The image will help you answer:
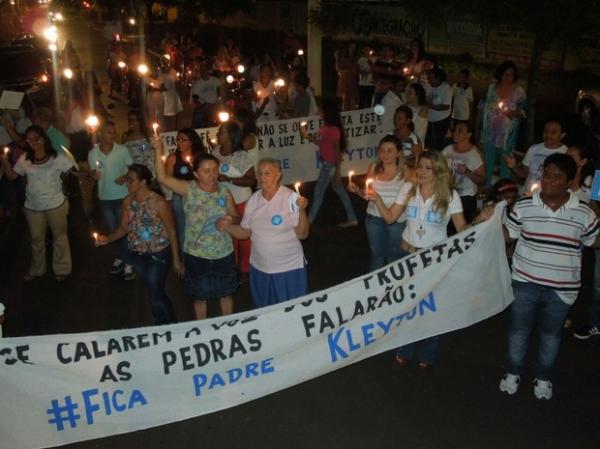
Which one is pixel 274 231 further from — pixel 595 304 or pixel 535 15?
pixel 535 15

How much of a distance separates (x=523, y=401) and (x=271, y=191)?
2480 millimetres

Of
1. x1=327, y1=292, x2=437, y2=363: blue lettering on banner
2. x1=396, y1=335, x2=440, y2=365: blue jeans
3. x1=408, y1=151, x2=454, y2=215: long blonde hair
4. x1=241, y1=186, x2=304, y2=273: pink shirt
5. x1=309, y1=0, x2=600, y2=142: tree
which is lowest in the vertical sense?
x1=396, y1=335, x2=440, y2=365: blue jeans

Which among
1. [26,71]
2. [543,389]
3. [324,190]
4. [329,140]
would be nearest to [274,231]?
[543,389]

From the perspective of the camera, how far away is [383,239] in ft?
21.3

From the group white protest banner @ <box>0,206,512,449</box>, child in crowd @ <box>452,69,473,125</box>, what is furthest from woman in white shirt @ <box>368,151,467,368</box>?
child in crowd @ <box>452,69,473,125</box>

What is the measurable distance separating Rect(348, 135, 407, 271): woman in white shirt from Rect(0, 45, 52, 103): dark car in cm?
979

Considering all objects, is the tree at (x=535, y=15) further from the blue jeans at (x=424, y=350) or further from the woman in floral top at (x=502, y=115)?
the blue jeans at (x=424, y=350)

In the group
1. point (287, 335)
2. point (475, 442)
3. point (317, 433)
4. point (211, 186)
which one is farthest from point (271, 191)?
point (475, 442)

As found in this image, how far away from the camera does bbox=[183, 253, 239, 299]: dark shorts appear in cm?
591

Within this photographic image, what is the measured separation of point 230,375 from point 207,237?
1.46 m

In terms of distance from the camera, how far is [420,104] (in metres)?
9.64

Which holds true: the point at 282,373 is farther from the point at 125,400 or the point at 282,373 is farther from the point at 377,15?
the point at 377,15

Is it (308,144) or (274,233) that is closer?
(274,233)

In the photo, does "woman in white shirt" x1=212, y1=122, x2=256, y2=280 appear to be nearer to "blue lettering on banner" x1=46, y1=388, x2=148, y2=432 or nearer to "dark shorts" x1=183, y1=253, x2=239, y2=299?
"dark shorts" x1=183, y1=253, x2=239, y2=299
